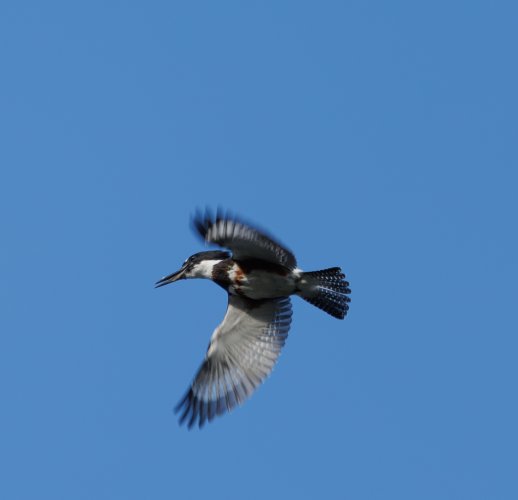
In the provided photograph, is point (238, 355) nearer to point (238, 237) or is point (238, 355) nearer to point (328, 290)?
point (328, 290)

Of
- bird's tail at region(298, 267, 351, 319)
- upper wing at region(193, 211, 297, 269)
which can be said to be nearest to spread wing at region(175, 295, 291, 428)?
bird's tail at region(298, 267, 351, 319)

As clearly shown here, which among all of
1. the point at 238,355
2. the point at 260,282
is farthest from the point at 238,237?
the point at 238,355

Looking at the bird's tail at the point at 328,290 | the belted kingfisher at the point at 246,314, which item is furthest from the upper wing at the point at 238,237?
the bird's tail at the point at 328,290

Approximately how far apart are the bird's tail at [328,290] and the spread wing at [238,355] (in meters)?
0.30

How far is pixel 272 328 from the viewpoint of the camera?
404 inches

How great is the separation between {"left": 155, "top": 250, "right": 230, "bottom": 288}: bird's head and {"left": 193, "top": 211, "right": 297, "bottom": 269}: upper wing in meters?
0.67

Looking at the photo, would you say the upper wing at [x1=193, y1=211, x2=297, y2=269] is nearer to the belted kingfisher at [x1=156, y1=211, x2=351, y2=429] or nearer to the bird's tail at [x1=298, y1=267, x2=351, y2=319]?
the belted kingfisher at [x1=156, y1=211, x2=351, y2=429]

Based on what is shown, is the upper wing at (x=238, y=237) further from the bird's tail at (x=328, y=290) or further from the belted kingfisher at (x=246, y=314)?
the bird's tail at (x=328, y=290)

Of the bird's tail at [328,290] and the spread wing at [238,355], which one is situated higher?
the bird's tail at [328,290]

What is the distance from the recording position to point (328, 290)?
10047 millimetres

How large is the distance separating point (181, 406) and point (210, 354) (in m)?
0.59

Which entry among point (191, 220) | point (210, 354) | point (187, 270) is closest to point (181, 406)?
point (210, 354)

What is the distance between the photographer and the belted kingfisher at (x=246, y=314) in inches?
382

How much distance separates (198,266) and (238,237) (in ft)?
4.12
